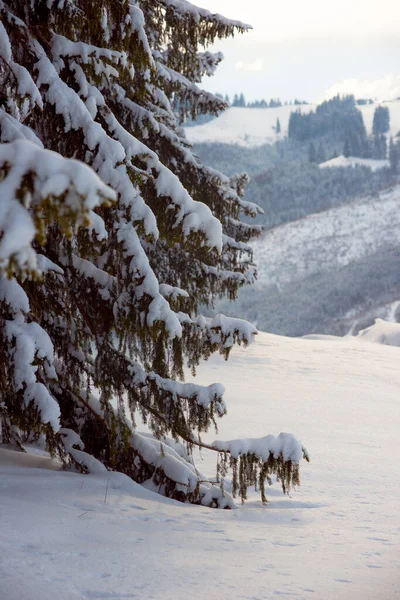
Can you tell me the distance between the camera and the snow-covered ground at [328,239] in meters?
94.5

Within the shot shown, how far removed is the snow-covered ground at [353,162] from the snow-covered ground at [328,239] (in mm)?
31098

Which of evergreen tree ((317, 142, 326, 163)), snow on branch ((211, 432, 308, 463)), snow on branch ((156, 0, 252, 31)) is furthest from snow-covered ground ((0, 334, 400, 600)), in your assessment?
evergreen tree ((317, 142, 326, 163))

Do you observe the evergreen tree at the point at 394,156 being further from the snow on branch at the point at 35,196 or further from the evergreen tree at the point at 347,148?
the snow on branch at the point at 35,196

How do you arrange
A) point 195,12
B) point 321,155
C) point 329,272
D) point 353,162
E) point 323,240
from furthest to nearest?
point 321,155 < point 353,162 < point 323,240 < point 329,272 < point 195,12

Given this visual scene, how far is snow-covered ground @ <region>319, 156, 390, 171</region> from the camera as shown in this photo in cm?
13695

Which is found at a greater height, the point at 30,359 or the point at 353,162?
the point at 353,162

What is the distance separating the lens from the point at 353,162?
141250mm

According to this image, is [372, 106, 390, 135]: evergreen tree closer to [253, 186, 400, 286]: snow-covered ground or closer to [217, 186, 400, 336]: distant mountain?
[253, 186, 400, 286]: snow-covered ground

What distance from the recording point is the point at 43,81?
384 centimetres

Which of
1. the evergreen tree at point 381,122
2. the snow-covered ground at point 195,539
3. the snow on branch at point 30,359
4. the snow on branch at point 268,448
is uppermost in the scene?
the evergreen tree at point 381,122

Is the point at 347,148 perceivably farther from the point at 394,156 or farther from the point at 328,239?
the point at 328,239

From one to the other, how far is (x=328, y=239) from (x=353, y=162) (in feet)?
163

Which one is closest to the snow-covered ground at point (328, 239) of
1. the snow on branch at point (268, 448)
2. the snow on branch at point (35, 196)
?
the snow on branch at point (268, 448)

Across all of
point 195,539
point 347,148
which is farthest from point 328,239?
point 195,539
